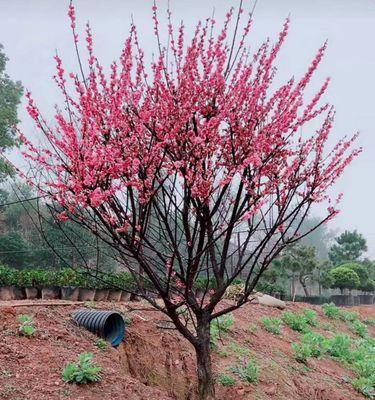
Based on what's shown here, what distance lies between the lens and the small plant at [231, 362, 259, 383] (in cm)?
564

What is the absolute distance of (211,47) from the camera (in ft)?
12.0

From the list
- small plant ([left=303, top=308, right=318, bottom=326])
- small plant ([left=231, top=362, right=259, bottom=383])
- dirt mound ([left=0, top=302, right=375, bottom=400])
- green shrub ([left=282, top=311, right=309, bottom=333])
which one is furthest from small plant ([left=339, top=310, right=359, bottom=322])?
small plant ([left=231, top=362, right=259, bottom=383])

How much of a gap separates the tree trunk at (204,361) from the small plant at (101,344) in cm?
145

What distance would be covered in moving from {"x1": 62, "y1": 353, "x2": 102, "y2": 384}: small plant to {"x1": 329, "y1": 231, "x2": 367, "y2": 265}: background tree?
2678 cm

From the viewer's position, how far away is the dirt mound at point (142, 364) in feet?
13.4

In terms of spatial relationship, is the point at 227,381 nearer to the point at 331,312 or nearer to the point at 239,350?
the point at 239,350

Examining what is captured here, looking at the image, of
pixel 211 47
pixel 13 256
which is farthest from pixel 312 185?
pixel 13 256

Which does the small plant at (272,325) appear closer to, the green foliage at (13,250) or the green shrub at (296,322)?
the green shrub at (296,322)

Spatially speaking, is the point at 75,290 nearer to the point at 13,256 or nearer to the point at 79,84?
the point at 79,84

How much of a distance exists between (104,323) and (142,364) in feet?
2.58

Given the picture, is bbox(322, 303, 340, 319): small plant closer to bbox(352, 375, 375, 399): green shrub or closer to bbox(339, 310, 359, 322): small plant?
bbox(339, 310, 359, 322): small plant

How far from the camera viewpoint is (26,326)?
479 cm

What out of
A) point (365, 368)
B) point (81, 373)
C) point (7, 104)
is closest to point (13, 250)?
point (7, 104)

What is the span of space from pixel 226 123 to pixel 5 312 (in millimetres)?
3317
